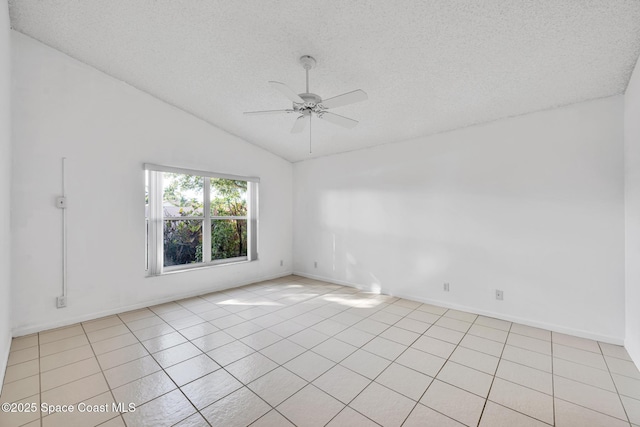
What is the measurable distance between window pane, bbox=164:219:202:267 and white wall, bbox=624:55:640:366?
5291 mm

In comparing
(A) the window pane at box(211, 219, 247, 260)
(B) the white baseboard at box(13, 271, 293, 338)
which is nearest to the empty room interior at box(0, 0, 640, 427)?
(B) the white baseboard at box(13, 271, 293, 338)

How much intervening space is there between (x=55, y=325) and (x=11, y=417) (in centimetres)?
170

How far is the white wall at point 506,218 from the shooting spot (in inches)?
114

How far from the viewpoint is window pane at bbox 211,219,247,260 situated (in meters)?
4.88

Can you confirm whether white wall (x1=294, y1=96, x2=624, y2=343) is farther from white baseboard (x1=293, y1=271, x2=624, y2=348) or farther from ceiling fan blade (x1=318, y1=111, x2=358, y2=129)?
ceiling fan blade (x1=318, y1=111, x2=358, y2=129)

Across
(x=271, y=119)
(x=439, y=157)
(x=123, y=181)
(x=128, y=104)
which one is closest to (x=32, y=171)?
(x=123, y=181)

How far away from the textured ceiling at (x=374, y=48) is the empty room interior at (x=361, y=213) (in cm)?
2

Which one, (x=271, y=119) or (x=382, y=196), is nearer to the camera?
(x=271, y=119)

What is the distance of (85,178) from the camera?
11.1 ft

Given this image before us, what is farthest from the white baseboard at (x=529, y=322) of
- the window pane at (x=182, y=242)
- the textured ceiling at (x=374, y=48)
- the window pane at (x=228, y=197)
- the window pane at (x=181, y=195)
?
the window pane at (x=181, y=195)

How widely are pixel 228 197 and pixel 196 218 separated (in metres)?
0.72

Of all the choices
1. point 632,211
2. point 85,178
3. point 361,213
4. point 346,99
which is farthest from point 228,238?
point 632,211

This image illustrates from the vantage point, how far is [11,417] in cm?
178

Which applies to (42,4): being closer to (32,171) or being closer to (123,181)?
(32,171)
